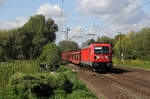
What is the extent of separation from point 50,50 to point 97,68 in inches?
307

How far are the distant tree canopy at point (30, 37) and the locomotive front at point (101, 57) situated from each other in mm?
25580

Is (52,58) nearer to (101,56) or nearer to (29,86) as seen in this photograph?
(101,56)

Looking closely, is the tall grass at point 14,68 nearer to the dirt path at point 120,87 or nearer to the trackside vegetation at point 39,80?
the trackside vegetation at point 39,80

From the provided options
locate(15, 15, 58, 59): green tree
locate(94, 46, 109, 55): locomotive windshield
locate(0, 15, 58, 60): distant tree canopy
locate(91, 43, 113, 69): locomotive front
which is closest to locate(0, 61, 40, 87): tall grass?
locate(91, 43, 113, 69): locomotive front

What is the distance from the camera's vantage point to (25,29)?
53.3 meters

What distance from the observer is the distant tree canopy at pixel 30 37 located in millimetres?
51219

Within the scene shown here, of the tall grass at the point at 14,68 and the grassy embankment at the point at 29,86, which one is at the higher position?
the tall grass at the point at 14,68

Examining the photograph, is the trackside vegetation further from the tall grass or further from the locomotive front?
Result: the locomotive front

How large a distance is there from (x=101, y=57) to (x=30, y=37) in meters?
31.6

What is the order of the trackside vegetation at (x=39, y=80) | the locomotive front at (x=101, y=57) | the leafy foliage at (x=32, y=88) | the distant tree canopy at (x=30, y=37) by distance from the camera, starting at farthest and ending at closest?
the distant tree canopy at (x=30, y=37) → the locomotive front at (x=101, y=57) → the trackside vegetation at (x=39, y=80) → the leafy foliage at (x=32, y=88)

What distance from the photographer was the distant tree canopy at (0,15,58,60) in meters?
51.2

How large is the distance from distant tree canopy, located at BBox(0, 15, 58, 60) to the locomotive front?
25580 millimetres

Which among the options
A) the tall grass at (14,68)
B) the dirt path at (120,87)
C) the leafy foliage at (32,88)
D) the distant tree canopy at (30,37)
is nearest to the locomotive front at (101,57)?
the dirt path at (120,87)

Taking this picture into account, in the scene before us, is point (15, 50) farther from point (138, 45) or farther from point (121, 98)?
point (121, 98)
